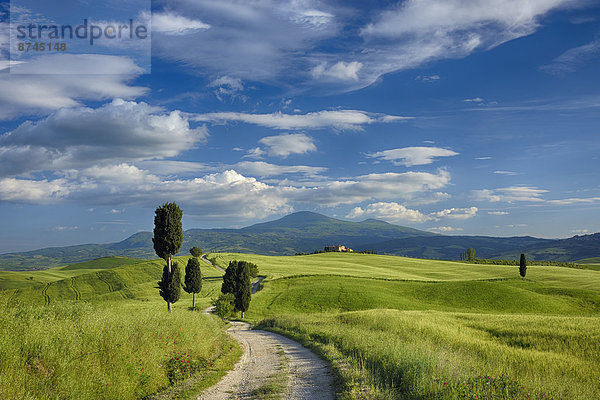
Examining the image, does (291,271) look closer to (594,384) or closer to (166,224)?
(166,224)

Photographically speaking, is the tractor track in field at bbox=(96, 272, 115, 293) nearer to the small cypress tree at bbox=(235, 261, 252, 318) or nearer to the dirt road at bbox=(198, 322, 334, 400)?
the small cypress tree at bbox=(235, 261, 252, 318)

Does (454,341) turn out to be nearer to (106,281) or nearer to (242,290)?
(242,290)

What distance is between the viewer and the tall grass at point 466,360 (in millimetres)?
10438

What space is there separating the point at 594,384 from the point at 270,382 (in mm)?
11770

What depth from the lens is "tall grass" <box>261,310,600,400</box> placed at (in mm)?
10438

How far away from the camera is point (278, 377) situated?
46.6 ft

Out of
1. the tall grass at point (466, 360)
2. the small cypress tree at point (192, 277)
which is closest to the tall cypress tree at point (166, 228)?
the tall grass at point (466, 360)

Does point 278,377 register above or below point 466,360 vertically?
below

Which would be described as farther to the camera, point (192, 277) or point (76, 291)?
point (76, 291)

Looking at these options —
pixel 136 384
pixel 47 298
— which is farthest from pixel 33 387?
pixel 47 298

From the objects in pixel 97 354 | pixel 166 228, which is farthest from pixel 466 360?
pixel 166 228

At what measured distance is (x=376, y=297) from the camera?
6206 cm

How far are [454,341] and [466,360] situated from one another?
6761 mm

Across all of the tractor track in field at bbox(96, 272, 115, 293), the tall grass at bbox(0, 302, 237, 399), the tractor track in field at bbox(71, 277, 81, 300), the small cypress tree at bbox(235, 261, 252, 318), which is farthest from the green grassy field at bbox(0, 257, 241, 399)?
the tractor track in field at bbox(96, 272, 115, 293)
